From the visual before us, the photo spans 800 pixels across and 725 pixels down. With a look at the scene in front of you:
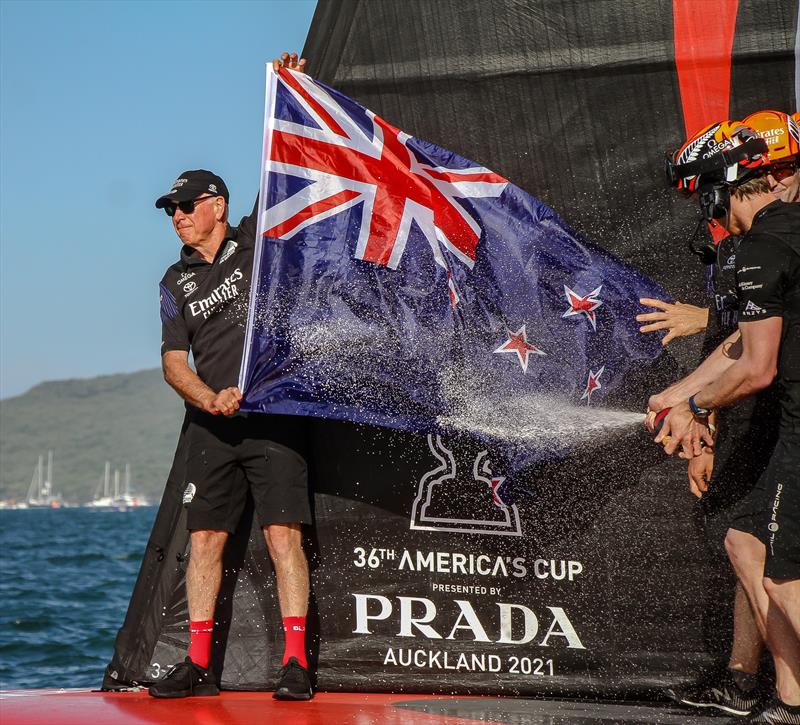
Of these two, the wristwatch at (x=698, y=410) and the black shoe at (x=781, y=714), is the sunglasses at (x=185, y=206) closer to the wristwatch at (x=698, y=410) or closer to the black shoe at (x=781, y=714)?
the wristwatch at (x=698, y=410)

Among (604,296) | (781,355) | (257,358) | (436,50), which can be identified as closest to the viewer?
(781,355)

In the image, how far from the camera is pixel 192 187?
4883 mm

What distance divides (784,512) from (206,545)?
7.78ft

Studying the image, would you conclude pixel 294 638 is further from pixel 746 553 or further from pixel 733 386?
pixel 733 386

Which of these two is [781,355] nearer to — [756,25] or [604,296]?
[604,296]

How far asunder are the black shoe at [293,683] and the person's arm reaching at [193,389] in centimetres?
107

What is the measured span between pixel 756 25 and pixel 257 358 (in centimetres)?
277

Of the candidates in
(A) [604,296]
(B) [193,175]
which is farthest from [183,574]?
(A) [604,296]

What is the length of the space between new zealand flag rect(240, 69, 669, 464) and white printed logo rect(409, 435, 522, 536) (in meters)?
0.38

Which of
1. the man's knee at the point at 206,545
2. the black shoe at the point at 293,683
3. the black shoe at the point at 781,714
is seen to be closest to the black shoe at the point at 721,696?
the black shoe at the point at 781,714

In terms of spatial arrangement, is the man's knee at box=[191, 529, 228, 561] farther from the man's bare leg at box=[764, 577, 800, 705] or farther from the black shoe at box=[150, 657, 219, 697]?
the man's bare leg at box=[764, 577, 800, 705]

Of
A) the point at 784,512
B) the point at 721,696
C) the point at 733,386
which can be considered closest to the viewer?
the point at 784,512

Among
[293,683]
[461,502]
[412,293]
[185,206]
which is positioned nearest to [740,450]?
[461,502]

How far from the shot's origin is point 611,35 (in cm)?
534
